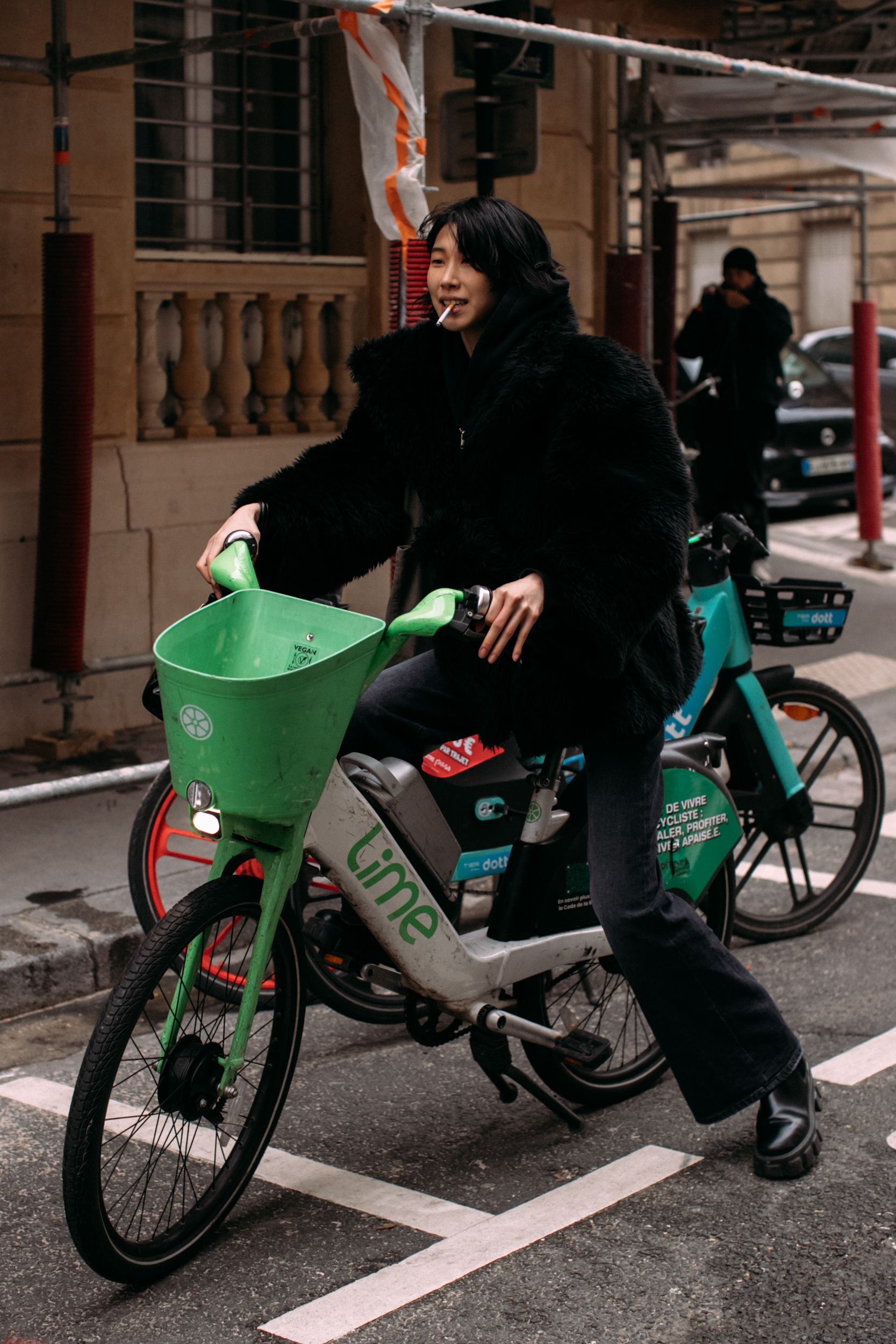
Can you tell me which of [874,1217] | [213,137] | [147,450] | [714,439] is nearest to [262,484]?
[874,1217]

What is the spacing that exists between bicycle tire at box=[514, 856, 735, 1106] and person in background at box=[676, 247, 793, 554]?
259 inches

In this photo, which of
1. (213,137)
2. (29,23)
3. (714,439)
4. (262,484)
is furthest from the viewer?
(714,439)

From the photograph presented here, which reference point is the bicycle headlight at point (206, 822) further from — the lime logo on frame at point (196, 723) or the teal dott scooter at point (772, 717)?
the teal dott scooter at point (772, 717)

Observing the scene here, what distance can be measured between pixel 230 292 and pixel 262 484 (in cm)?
446

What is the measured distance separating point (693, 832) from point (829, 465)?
1190 centimetres

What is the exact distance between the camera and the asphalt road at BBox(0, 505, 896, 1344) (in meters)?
2.94

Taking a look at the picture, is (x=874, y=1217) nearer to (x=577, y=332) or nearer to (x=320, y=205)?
(x=577, y=332)

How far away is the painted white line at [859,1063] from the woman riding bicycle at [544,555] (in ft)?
1.45

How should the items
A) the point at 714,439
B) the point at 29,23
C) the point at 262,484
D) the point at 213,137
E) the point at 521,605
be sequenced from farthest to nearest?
the point at 714,439, the point at 213,137, the point at 29,23, the point at 262,484, the point at 521,605

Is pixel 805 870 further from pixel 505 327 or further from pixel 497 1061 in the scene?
pixel 505 327

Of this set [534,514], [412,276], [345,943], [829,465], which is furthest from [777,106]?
[345,943]

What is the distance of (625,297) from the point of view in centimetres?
910

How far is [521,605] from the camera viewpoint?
2.93 m

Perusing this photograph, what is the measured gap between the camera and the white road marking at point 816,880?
541 centimetres
